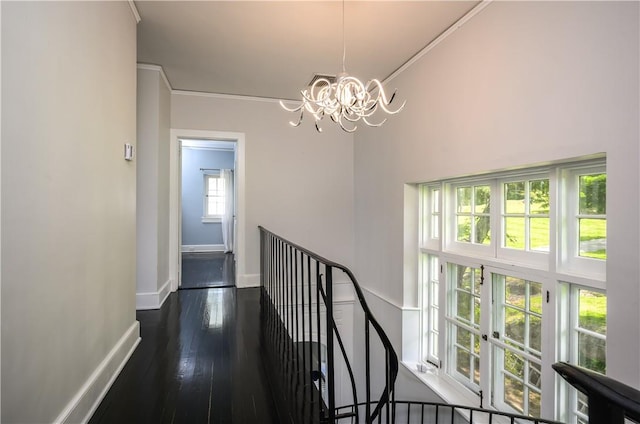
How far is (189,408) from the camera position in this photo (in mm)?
1811

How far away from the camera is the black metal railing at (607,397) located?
19.1 inches

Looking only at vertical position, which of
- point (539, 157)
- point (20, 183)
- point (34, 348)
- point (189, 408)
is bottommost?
point (189, 408)

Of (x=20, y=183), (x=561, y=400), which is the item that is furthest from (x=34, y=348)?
(x=561, y=400)

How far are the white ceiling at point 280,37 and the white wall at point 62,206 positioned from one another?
68cm

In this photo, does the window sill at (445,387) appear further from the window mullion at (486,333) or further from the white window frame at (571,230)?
the white window frame at (571,230)

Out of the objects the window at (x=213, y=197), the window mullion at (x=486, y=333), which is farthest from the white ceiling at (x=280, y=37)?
the window at (x=213, y=197)

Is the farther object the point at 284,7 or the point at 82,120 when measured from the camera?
the point at 284,7

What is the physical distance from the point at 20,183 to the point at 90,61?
0.93 meters

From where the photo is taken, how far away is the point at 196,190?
8.20 meters


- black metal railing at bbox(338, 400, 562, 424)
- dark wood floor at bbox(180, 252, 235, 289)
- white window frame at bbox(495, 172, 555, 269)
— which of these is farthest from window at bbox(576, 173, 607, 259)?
dark wood floor at bbox(180, 252, 235, 289)

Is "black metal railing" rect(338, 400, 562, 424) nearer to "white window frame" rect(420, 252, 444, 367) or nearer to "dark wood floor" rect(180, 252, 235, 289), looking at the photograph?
"white window frame" rect(420, 252, 444, 367)

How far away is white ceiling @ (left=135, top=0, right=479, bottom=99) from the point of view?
2582 millimetres

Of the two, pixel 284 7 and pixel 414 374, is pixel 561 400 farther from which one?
pixel 284 7

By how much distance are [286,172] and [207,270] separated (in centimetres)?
235
